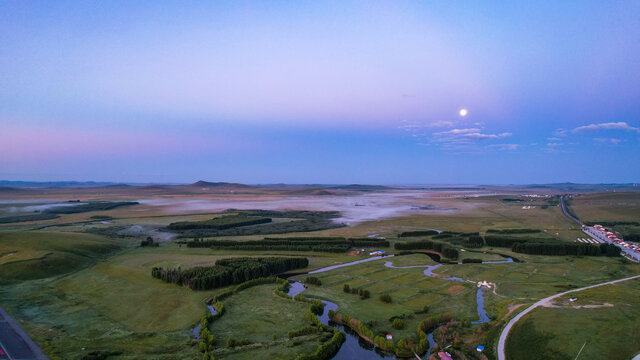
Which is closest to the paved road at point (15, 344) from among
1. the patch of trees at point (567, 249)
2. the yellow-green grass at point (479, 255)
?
the yellow-green grass at point (479, 255)

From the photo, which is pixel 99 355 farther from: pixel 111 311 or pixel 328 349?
pixel 328 349

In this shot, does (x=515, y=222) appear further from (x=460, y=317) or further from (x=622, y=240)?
(x=460, y=317)

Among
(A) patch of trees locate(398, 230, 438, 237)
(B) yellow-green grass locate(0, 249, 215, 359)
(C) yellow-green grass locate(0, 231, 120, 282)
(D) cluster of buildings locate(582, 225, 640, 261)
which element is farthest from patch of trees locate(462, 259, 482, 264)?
(C) yellow-green grass locate(0, 231, 120, 282)

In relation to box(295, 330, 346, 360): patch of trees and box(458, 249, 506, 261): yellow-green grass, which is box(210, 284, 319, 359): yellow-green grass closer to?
box(295, 330, 346, 360): patch of trees

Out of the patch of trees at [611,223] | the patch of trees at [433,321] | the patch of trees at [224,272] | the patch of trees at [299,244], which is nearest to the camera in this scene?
the patch of trees at [433,321]

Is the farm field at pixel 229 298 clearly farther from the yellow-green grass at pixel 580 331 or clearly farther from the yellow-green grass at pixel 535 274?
the yellow-green grass at pixel 580 331

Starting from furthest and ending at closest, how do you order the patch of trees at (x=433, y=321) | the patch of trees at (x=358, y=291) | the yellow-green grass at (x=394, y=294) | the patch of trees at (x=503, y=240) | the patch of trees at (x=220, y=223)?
the patch of trees at (x=220, y=223)
the patch of trees at (x=503, y=240)
the patch of trees at (x=358, y=291)
the yellow-green grass at (x=394, y=294)
the patch of trees at (x=433, y=321)

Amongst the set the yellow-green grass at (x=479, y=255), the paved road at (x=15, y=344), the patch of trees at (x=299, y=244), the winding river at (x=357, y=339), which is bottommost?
the winding river at (x=357, y=339)

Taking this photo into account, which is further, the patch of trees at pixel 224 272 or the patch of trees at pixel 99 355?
the patch of trees at pixel 224 272
